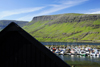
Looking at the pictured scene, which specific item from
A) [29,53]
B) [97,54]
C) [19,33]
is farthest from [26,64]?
[97,54]

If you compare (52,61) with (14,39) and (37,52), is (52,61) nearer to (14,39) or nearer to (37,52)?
(37,52)

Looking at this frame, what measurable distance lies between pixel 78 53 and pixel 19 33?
91.4 meters

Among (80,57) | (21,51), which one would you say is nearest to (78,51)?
(80,57)

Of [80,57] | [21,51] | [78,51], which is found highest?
[21,51]

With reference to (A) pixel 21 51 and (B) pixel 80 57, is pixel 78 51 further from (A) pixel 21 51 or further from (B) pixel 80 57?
(A) pixel 21 51

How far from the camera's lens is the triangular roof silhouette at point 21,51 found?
4879 millimetres

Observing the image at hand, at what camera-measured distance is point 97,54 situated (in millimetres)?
86625

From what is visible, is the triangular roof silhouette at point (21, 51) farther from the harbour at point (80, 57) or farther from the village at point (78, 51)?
the village at point (78, 51)

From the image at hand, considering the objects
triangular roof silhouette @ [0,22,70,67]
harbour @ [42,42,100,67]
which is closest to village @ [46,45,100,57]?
harbour @ [42,42,100,67]

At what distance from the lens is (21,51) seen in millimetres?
5109

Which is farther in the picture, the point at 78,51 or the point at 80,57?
the point at 78,51

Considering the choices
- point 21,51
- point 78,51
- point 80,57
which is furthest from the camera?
point 78,51

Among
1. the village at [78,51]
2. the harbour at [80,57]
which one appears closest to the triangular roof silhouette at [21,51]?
the harbour at [80,57]

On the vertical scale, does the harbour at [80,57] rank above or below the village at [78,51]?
below
